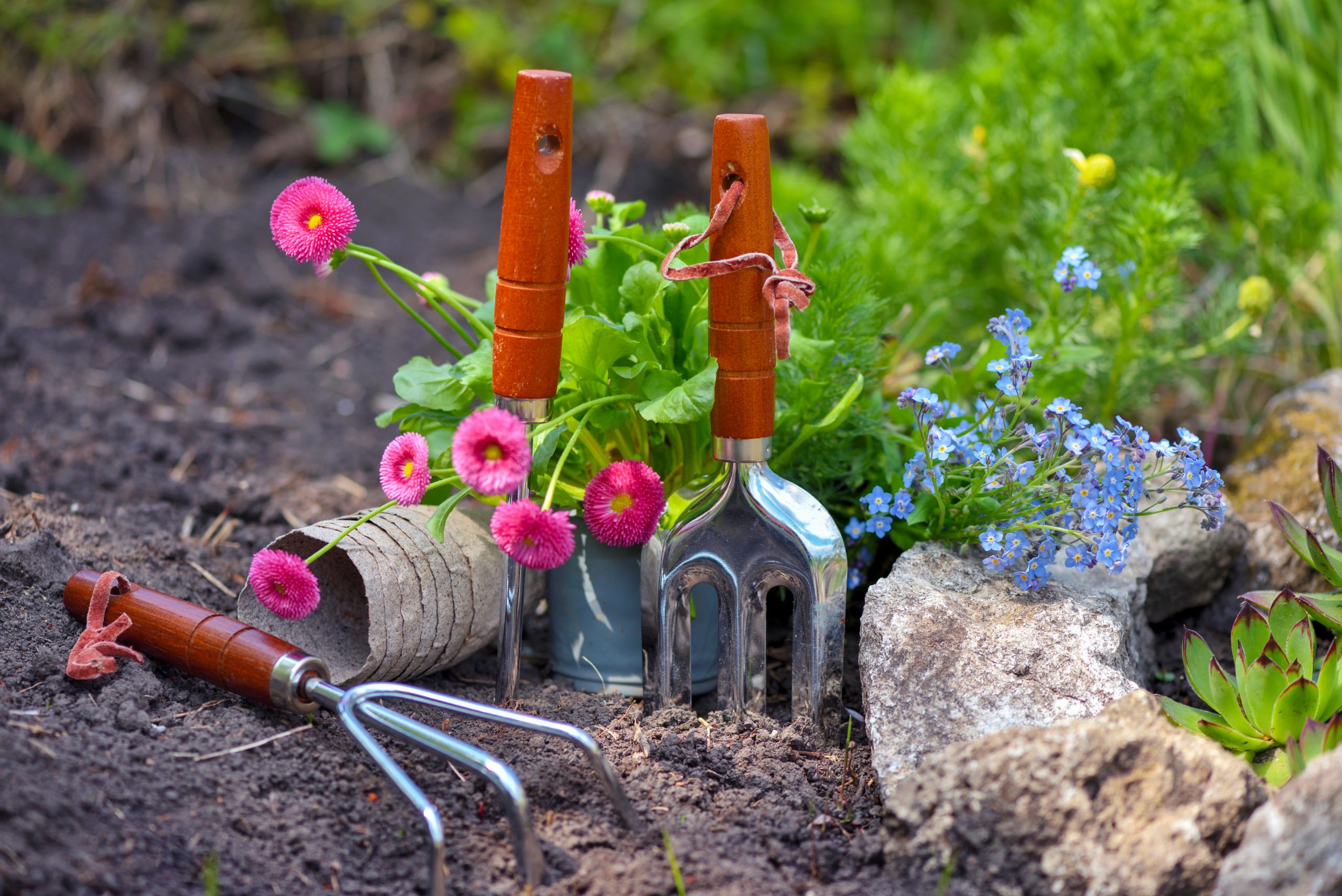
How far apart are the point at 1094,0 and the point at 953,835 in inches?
79.1

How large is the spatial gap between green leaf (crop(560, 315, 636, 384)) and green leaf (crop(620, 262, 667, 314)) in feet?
0.28

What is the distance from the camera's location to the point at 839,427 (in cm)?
178

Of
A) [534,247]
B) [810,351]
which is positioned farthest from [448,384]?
[810,351]

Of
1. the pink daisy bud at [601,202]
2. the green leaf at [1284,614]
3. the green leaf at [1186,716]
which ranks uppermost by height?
the pink daisy bud at [601,202]

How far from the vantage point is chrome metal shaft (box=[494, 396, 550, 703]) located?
1.42 m

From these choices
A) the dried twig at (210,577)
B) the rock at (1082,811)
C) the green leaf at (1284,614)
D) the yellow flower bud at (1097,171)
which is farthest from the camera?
the yellow flower bud at (1097,171)

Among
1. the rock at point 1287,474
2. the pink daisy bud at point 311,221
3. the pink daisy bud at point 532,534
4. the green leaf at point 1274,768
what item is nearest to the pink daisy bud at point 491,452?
the pink daisy bud at point 532,534

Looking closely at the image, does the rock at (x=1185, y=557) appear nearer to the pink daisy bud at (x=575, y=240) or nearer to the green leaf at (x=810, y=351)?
the green leaf at (x=810, y=351)

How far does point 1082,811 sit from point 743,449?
593 millimetres

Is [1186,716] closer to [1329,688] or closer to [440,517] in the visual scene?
[1329,688]

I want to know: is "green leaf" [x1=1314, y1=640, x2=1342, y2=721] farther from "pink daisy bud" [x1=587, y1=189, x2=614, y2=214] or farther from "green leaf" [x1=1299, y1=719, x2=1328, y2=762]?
"pink daisy bud" [x1=587, y1=189, x2=614, y2=214]

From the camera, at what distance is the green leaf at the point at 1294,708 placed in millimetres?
1348

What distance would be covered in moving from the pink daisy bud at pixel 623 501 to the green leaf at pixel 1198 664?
2.49 feet

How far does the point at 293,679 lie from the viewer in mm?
1357
